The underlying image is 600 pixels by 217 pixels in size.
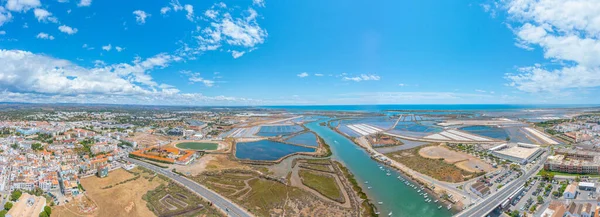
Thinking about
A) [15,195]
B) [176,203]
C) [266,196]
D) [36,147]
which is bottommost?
[176,203]

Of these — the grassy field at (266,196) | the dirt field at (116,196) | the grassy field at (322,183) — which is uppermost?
the grassy field at (322,183)

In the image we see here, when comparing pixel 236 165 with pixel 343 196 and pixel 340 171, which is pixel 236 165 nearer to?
pixel 340 171

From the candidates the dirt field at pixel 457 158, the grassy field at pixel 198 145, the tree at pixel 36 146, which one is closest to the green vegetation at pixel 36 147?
the tree at pixel 36 146

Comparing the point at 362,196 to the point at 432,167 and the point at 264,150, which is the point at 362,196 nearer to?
the point at 432,167

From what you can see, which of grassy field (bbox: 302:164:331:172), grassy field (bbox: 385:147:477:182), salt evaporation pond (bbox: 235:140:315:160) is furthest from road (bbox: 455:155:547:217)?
salt evaporation pond (bbox: 235:140:315:160)

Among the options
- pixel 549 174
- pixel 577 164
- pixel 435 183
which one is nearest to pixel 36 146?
pixel 435 183

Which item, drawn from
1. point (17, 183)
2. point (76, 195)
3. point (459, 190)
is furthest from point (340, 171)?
point (17, 183)

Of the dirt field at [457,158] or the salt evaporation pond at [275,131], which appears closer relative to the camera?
the dirt field at [457,158]

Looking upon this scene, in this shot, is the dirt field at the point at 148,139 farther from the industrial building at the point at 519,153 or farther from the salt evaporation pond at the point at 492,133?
the salt evaporation pond at the point at 492,133
